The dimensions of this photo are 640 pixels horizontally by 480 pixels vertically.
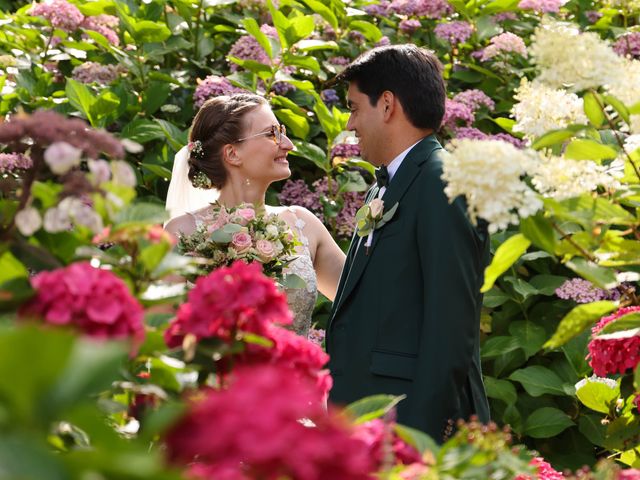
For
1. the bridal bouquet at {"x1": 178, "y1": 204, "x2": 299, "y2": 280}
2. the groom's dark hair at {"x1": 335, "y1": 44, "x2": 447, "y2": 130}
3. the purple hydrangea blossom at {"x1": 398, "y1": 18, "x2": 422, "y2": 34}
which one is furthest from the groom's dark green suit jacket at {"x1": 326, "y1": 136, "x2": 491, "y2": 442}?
the purple hydrangea blossom at {"x1": 398, "y1": 18, "x2": 422, "y2": 34}

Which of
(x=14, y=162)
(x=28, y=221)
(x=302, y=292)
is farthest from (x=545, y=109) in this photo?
(x=302, y=292)

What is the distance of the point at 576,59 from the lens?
1.59 metres

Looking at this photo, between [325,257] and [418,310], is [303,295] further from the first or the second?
[418,310]

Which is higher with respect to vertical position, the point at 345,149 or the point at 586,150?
the point at 586,150

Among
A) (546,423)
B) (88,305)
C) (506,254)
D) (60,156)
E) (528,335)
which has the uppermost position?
(60,156)

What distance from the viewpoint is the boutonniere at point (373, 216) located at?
3216mm

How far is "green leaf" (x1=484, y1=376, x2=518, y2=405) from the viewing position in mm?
4195

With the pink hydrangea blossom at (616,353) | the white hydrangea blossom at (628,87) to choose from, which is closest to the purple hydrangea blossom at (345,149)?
the pink hydrangea blossom at (616,353)

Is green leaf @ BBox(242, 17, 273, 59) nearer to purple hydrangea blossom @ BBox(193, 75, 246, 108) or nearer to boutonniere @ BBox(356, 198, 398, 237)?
purple hydrangea blossom @ BBox(193, 75, 246, 108)

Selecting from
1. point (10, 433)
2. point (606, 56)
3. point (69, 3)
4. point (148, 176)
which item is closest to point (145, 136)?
point (148, 176)

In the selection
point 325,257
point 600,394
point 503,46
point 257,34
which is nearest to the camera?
point 600,394

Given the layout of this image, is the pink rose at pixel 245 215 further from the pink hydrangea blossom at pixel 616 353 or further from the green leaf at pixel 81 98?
the pink hydrangea blossom at pixel 616 353

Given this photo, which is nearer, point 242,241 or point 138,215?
point 138,215

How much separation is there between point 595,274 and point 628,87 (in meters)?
0.33
